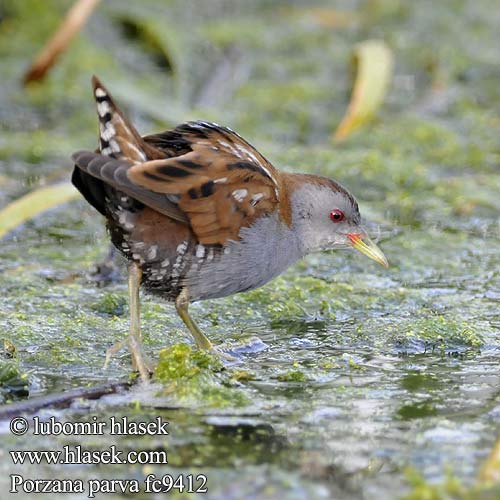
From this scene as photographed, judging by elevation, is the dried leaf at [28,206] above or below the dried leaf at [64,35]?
below

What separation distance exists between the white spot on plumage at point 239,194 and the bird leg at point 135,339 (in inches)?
18.2

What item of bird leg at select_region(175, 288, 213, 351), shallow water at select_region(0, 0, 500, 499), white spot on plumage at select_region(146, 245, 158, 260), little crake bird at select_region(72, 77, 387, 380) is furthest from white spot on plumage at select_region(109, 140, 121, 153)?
shallow water at select_region(0, 0, 500, 499)

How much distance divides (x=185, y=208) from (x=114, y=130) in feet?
1.23

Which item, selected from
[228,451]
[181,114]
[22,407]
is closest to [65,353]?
[22,407]

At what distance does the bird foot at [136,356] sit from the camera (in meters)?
4.02

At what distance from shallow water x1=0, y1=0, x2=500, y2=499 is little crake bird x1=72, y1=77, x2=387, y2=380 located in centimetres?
35

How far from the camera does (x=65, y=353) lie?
4328 millimetres

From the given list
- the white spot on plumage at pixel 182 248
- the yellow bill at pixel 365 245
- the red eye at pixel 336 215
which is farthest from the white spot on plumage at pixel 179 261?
the yellow bill at pixel 365 245

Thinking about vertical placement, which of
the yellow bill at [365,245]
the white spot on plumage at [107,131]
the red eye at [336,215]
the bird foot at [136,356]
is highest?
the white spot on plumage at [107,131]

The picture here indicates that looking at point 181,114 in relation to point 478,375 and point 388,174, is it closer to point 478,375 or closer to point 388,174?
point 388,174

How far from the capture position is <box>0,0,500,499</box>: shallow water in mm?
3451

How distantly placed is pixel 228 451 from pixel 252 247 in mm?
1028

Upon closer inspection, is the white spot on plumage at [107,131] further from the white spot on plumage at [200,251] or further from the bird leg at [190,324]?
the bird leg at [190,324]

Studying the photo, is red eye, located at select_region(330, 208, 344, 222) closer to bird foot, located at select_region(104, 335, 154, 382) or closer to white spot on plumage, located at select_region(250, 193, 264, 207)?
white spot on plumage, located at select_region(250, 193, 264, 207)
